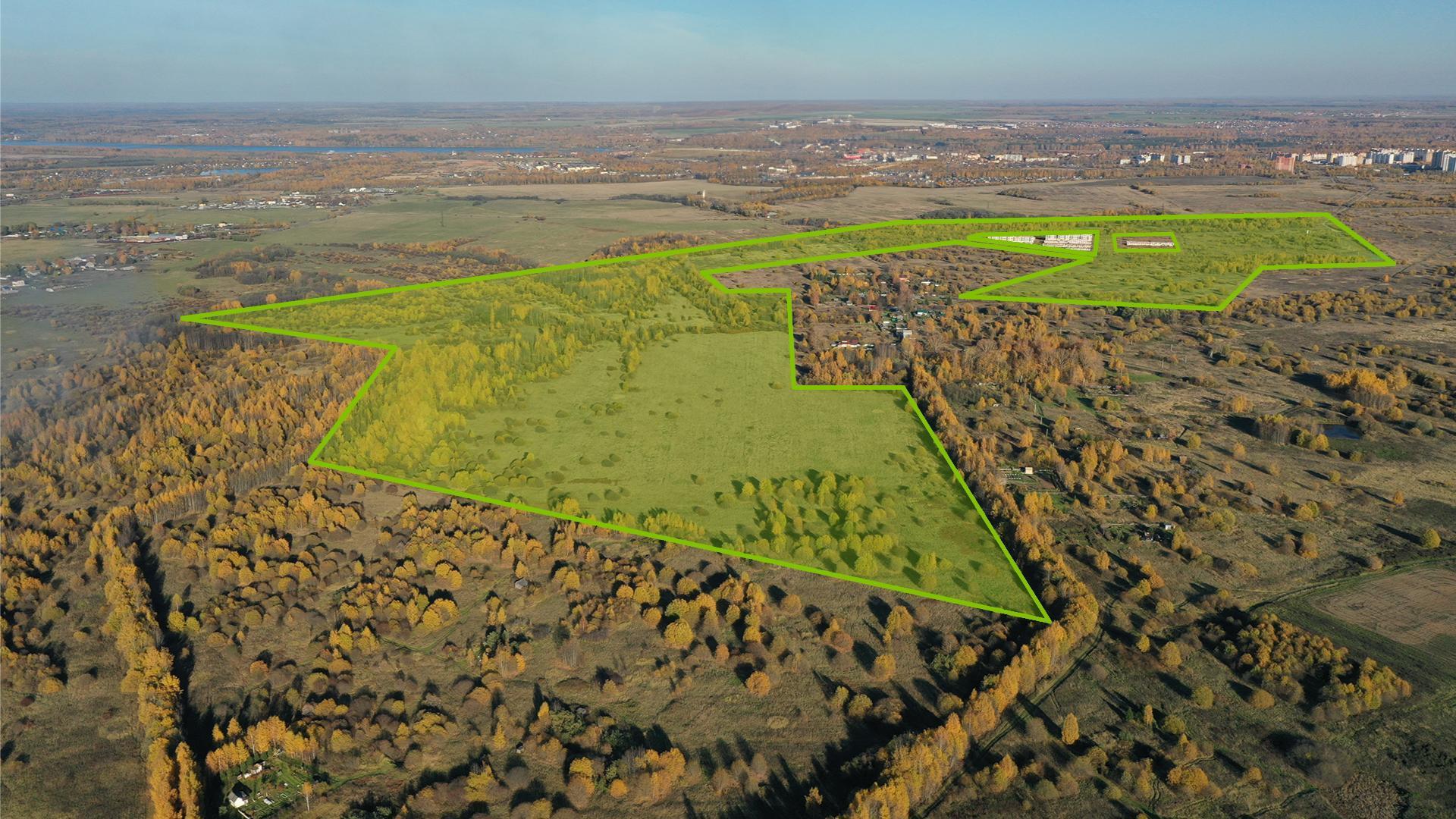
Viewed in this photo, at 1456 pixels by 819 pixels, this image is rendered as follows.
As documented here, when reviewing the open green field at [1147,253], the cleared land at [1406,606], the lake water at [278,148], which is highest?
the lake water at [278,148]

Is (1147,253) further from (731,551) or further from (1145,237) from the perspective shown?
(731,551)

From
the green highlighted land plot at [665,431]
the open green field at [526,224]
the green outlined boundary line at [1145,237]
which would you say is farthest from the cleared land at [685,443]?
the open green field at [526,224]

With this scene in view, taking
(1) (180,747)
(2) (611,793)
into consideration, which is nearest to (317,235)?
(1) (180,747)

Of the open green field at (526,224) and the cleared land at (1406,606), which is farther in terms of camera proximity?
the open green field at (526,224)

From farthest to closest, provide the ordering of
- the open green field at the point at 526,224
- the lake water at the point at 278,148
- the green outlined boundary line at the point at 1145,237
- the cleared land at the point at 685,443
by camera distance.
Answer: the lake water at the point at 278,148
the open green field at the point at 526,224
the green outlined boundary line at the point at 1145,237
the cleared land at the point at 685,443

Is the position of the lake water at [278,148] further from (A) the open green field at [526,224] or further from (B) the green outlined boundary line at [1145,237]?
(B) the green outlined boundary line at [1145,237]

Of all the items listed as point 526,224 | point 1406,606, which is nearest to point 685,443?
point 1406,606
